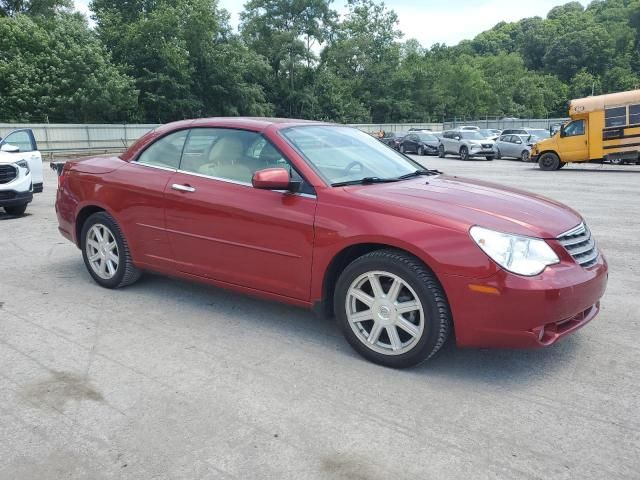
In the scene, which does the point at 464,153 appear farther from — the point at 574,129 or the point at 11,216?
the point at 11,216

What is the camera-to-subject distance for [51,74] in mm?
34031

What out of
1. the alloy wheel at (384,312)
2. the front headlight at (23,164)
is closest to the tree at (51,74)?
the front headlight at (23,164)

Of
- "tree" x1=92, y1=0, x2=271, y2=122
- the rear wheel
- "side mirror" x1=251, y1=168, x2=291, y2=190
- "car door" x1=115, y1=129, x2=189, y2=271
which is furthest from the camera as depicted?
"tree" x1=92, y1=0, x2=271, y2=122

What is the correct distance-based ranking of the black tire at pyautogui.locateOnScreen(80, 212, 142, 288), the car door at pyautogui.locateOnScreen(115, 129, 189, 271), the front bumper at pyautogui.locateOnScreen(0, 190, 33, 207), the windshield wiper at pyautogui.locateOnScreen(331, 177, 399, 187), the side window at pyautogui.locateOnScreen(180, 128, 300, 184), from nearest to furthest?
1. the windshield wiper at pyautogui.locateOnScreen(331, 177, 399, 187)
2. the side window at pyautogui.locateOnScreen(180, 128, 300, 184)
3. the car door at pyautogui.locateOnScreen(115, 129, 189, 271)
4. the black tire at pyautogui.locateOnScreen(80, 212, 142, 288)
5. the front bumper at pyautogui.locateOnScreen(0, 190, 33, 207)

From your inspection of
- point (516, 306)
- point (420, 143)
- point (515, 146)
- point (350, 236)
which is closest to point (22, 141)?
point (350, 236)

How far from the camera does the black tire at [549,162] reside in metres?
20.8

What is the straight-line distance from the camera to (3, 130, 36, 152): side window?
11.0 m

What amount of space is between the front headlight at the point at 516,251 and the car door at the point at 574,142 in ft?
61.6

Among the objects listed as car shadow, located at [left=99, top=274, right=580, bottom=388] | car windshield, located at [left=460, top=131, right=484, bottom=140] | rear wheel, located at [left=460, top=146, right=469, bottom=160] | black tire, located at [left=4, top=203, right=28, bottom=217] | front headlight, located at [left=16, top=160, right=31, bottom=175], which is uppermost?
front headlight, located at [left=16, top=160, right=31, bottom=175]

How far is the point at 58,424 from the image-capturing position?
2.98m

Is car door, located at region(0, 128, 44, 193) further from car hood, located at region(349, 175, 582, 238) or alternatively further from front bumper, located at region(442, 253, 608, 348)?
front bumper, located at region(442, 253, 608, 348)

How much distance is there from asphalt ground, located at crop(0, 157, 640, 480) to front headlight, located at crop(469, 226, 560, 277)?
72 cm

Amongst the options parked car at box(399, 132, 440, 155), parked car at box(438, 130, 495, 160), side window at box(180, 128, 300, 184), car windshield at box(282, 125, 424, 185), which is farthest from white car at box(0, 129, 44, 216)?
parked car at box(399, 132, 440, 155)

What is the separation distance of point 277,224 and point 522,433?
6.61 ft
